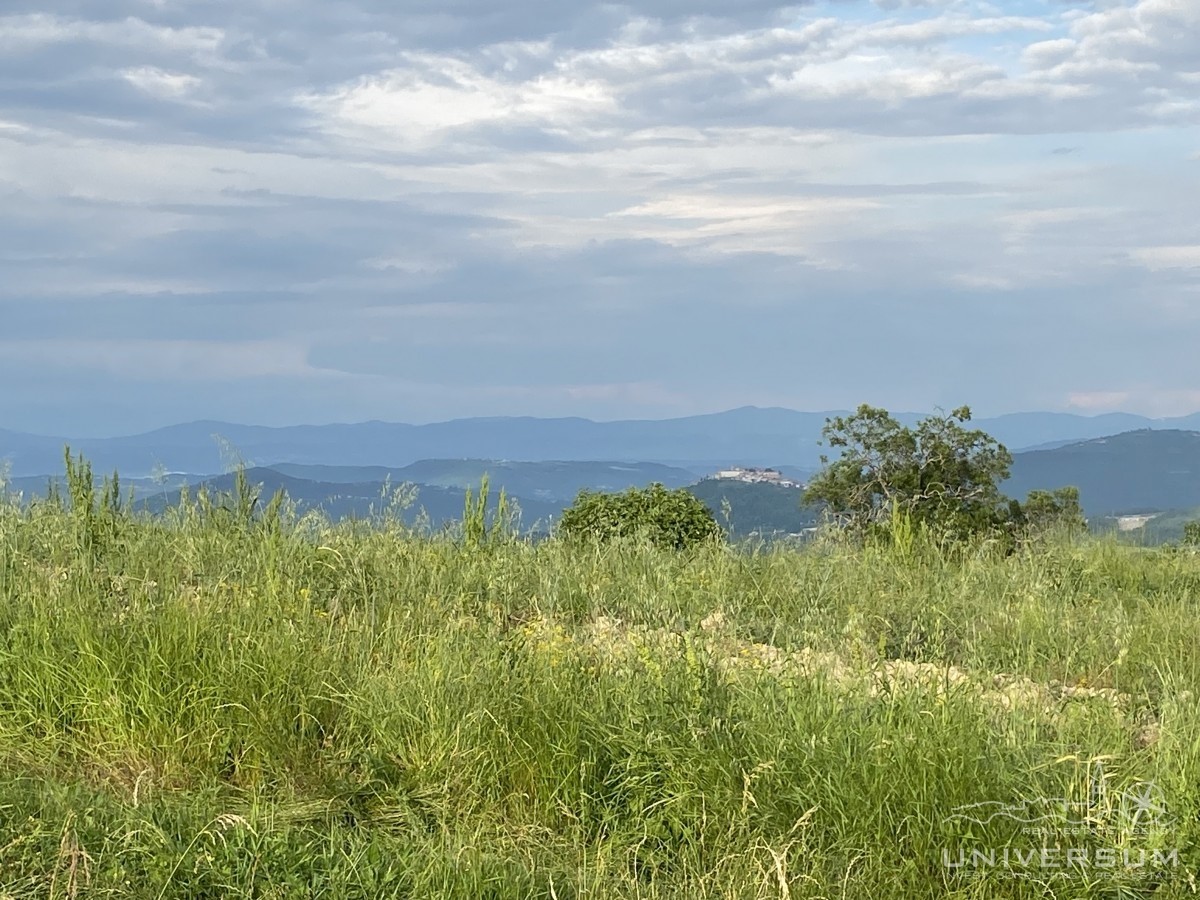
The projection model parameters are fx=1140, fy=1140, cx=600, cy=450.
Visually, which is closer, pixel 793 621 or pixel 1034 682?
pixel 1034 682

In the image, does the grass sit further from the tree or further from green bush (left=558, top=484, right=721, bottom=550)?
the tree

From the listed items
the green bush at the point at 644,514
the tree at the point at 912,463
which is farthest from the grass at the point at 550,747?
the tree at the point at 912,463

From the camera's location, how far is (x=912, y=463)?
28.1 m

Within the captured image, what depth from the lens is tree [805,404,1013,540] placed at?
26844 mm

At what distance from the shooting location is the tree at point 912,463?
26.8m

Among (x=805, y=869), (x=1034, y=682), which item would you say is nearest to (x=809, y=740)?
(x=805, y=869)

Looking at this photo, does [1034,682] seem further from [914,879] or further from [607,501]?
[607,501]

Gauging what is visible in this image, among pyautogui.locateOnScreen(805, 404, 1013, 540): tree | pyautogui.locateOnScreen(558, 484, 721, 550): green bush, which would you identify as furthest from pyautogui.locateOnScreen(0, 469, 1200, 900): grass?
pyautogui.locateOnScreen(805, 404, 1013, 540): tree

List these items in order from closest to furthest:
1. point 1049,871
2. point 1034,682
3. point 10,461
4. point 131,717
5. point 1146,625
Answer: point 1049,871 → point 131,717 → point 1034,682 → point 1146,625 → point 10,461

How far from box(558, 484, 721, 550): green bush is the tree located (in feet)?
45.9

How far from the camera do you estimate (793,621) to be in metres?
6.22

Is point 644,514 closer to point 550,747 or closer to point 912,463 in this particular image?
point 550,747

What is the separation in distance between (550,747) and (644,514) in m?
8.30

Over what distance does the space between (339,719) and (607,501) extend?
9.20 meters
